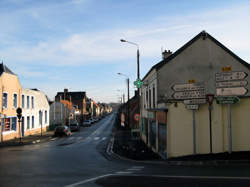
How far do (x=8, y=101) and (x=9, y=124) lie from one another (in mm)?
2640

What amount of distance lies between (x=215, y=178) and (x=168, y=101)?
6.65 meters

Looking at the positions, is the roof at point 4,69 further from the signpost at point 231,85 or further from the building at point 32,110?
the signpost at point 231,85

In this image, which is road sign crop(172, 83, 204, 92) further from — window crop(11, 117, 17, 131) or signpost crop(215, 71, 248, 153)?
window crop(11, 117, 17, 131)

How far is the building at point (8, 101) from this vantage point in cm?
2972

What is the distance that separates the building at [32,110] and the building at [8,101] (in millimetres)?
2410

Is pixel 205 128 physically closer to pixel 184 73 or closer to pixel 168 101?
pixel 168 101

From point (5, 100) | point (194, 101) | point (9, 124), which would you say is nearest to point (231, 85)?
point (194, 101)

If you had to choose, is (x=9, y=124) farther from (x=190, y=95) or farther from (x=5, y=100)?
(x=190, y=95)

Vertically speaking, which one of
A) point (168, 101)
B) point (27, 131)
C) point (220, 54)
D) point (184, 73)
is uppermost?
point (220, 54)

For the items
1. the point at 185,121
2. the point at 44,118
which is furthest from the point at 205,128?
the point at 44,118

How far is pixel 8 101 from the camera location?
102ft

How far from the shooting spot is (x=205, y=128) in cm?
1557

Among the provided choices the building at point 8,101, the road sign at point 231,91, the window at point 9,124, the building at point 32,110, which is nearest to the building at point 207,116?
the road sign at point 231,91

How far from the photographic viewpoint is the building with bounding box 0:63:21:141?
29.7 metres
